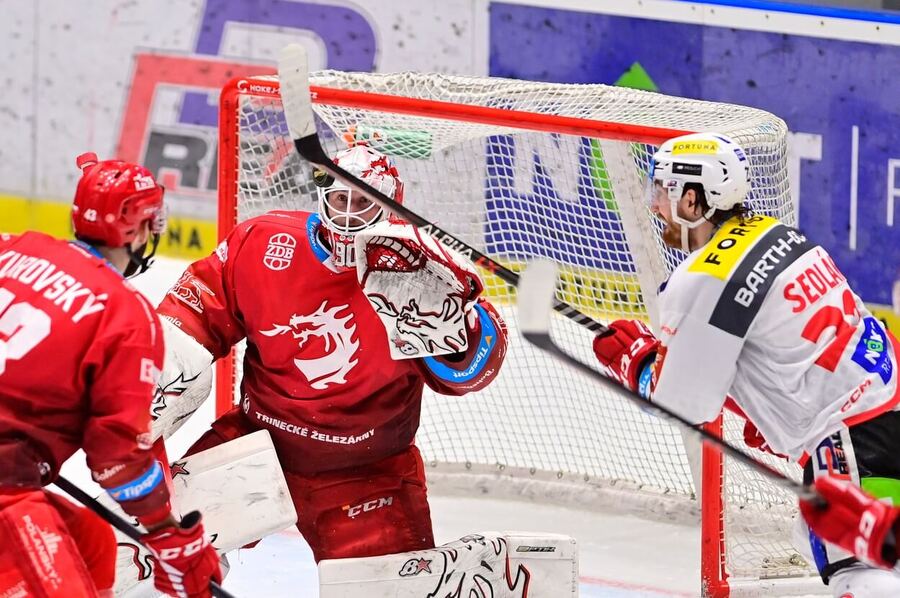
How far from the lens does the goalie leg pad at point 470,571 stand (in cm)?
337

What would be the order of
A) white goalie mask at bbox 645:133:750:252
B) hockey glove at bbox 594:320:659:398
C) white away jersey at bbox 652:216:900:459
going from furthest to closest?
1. hockey glove at bbox 594:320:659:398
2. white goalie mask at bbox 645:133:750:252
3. white away jersey at bbox 652:216:900:459

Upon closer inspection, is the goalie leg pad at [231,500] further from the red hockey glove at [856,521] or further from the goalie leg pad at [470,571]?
the red hockey glove at [856,521]

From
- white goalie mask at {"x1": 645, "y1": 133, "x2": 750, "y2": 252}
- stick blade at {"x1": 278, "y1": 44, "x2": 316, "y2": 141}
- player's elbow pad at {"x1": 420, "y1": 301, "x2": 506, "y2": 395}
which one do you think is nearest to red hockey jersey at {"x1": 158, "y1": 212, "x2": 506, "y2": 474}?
player's elbow pad at {"x1": 420, "y1": 301, "x2": 506, "y2": 395}

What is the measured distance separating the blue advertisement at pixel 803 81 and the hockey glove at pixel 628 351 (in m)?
2.62

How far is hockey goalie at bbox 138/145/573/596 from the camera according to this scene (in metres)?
3.43

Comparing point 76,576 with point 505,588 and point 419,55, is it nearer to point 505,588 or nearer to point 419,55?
point 505,588

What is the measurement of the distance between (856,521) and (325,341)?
1.36m

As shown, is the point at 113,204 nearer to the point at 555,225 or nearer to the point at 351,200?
the point at 351,200

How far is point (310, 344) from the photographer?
356cm

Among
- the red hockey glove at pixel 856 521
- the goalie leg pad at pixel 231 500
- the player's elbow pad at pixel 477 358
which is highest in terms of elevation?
the player's elbow pad at pixel 477 358

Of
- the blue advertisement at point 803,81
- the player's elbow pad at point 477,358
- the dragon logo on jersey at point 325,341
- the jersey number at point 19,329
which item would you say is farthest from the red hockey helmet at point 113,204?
the blue advertisement at point 803,81

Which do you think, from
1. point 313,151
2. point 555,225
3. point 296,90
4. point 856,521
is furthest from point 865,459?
point 555,225

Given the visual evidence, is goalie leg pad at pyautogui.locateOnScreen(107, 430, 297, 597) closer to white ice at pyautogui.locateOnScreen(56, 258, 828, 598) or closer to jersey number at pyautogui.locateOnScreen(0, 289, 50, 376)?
white ice at pyautogui.locateOnScreen(56, 258, 828, 598)

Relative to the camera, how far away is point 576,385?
477 cm
